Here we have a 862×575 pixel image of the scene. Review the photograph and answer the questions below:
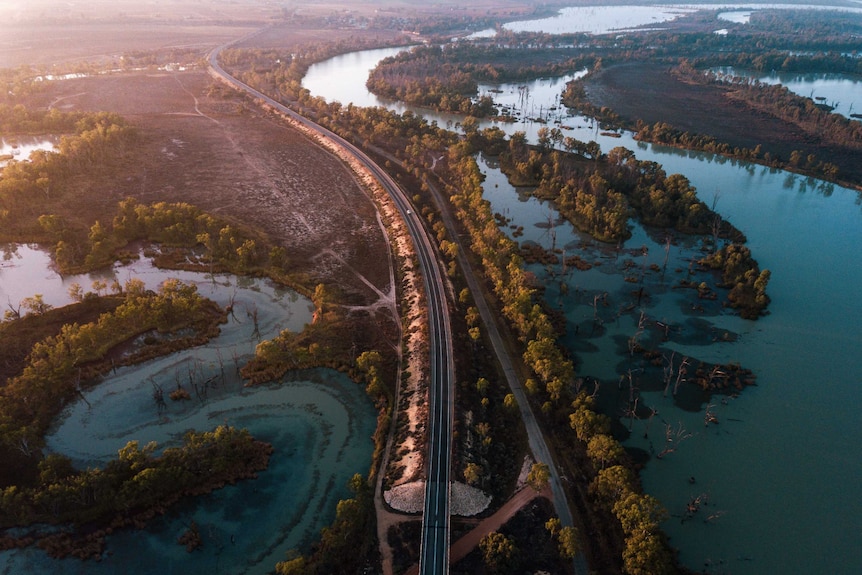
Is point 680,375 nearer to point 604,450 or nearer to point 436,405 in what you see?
point 604,450

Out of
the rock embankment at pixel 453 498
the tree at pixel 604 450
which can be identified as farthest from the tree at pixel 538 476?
the tree at pixel 604 450

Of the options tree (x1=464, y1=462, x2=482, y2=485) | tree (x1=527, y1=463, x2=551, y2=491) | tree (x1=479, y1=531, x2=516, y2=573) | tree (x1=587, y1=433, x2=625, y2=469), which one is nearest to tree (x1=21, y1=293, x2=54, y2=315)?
tree (x1=464, y1=462, x2=482, y2=485)

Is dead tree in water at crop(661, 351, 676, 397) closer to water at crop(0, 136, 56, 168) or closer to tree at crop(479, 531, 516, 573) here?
tree at crop(479, 531, 516, 573)

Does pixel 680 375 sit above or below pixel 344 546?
above

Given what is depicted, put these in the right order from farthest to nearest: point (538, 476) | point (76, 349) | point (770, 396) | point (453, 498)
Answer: point (770, 396) → point (76, 349) → point (453, 498) → point (538, 476)

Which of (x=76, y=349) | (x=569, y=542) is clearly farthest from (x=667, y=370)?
(x=76, y=349)

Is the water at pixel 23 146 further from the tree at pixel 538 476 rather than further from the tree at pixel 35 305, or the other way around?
the tree at pixel 538 476

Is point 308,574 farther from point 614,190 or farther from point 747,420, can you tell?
point 614,190

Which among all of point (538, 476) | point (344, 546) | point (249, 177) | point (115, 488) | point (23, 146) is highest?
point (23, 146)
